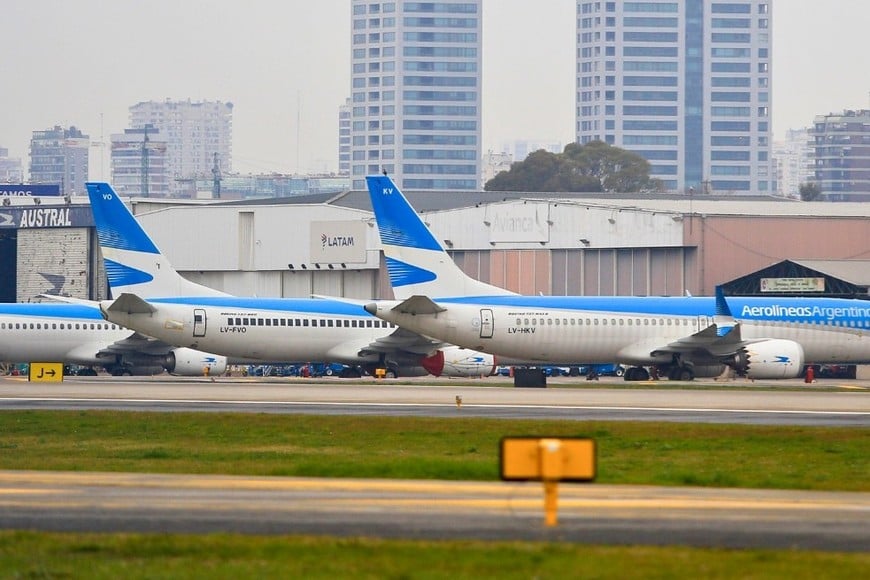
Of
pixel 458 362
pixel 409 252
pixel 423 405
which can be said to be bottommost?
pixel 423 405

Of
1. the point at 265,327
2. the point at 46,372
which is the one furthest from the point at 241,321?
the point at 46,372

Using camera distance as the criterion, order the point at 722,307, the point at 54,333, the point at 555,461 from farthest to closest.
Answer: the point at 54,333
the point at 722,307
the point at 555,461

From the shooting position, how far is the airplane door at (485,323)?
2267 inches

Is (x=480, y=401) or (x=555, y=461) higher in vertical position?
(x=555, y=461)

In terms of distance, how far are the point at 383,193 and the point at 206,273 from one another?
50408 millimetres

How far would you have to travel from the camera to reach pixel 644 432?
3506cm

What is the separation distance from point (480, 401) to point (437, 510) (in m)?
27.5

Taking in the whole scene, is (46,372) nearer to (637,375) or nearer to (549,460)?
(637,375)

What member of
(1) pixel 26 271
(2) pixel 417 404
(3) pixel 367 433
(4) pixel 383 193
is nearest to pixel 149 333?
(4) pixel 383 193

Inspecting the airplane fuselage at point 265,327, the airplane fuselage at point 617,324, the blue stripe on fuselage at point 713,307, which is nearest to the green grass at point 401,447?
the airplane fuselage at point 617,324

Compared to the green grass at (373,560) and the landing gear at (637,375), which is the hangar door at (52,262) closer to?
the landing gear at (637,375)

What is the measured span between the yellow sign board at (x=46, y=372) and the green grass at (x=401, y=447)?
20.6 m

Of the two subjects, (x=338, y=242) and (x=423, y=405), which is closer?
(x=423, y=405)

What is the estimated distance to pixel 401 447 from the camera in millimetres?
31484
